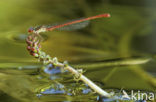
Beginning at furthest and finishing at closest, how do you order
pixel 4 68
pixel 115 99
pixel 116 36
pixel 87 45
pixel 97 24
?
pixel 97 24
pixel 116 36
pixel 87 45
pixel 4 68
pixel 115 99

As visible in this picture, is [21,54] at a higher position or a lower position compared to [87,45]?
lower

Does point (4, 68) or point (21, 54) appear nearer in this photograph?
point (4, 68)

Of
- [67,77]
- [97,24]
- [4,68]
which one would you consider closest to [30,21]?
[97,24]

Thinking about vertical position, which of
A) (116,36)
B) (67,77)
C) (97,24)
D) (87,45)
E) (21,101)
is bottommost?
(21,101)

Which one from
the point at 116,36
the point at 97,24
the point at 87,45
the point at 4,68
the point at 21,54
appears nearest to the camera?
the point at 4,68

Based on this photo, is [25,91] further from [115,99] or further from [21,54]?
[21,54]

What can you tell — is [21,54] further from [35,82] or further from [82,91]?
[82,91]

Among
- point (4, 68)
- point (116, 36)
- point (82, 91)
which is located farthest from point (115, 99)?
point (116, 36)
